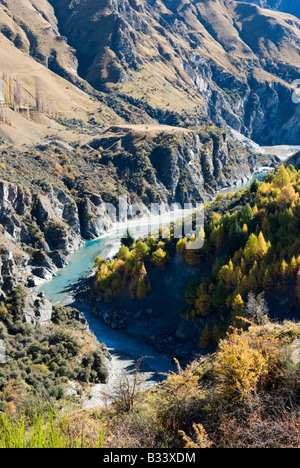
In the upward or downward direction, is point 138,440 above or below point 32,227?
above

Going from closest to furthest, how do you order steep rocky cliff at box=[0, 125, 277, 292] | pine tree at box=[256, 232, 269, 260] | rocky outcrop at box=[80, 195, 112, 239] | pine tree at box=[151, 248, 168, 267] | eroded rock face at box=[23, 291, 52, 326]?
1. eroded rock face at box=[23, 291, 52, 326]
2. pine tree at box=[256, 232, 269, 260]
3. pine tree at box=[151, 248, 168, 267]
4. steep rocky cliff at box=[0, 125, 277, 292]
5. rocky outcrop at box=[80, 195, 112, 239]

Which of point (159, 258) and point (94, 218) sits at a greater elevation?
point (159, 258)

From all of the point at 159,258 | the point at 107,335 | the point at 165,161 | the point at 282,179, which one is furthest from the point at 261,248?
the point at 165,161

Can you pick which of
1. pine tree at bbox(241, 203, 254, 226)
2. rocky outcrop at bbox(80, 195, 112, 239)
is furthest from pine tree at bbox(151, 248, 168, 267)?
rocky outcrop at bbox(80, 195, 112, 239)

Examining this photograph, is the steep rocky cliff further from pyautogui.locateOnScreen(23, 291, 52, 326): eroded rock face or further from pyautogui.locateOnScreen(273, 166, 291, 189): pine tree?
pyautogui.locateOnScreen(273, 166, 291, 189): pine tree

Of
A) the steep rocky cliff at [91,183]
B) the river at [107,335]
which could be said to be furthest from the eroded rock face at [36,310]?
the river at [107,335]

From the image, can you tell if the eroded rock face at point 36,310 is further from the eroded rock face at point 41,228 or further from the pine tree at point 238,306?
the eroded rock face at point 41,228

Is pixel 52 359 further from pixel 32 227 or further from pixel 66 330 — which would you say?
pixel 32 227

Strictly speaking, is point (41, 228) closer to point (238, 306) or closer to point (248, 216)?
point (248, 216)

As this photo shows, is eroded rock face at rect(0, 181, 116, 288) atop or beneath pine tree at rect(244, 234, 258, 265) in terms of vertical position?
beneath

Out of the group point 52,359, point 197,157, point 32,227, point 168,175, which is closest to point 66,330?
point 52,359

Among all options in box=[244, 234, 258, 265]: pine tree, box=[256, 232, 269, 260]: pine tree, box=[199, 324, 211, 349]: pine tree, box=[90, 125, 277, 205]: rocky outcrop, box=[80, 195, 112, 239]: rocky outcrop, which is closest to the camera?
box=[199, 324, 211, 349]: pine tree
